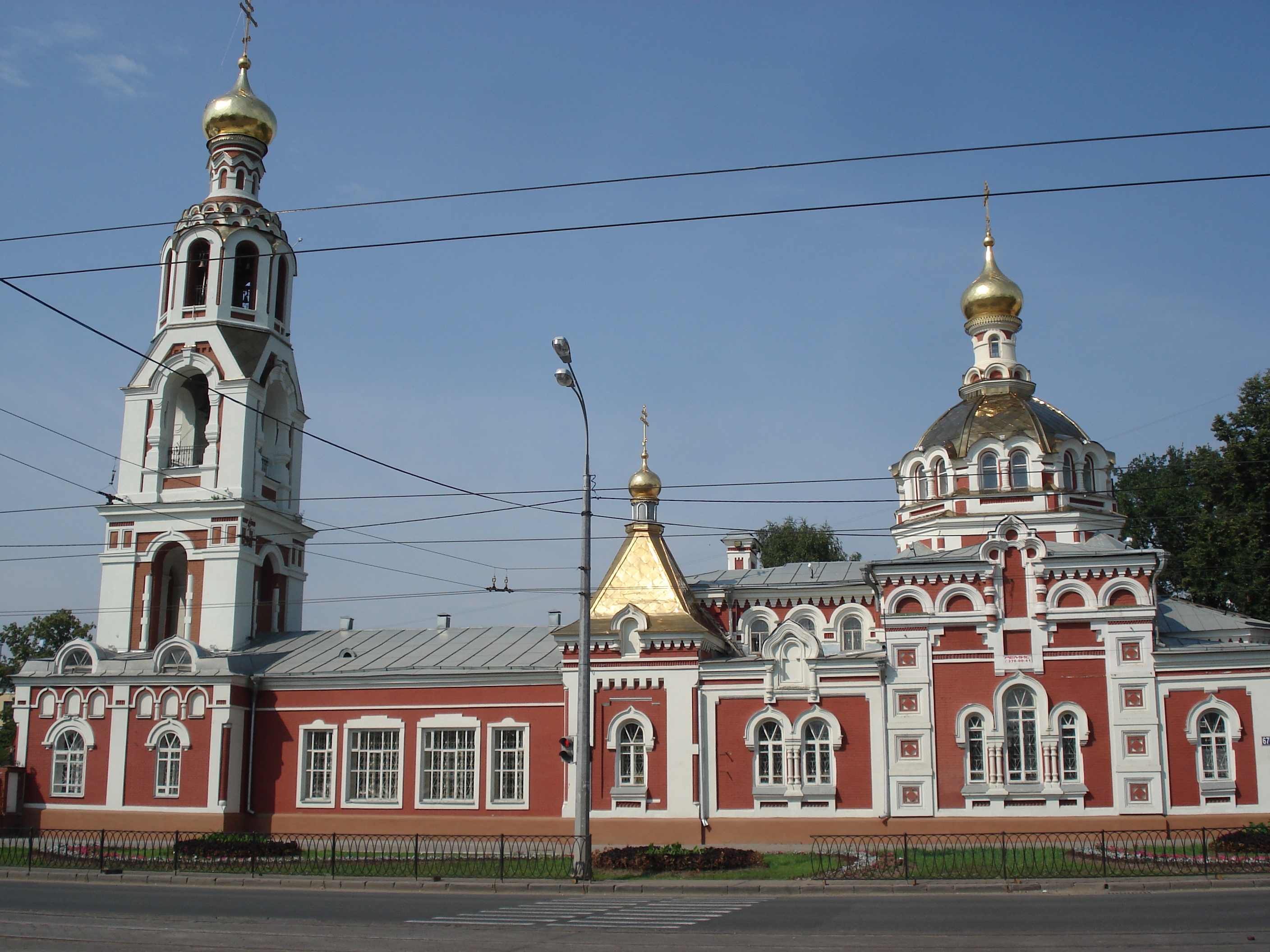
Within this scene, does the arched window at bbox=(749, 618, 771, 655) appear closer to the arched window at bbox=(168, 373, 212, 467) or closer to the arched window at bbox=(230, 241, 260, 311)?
the arched window at bbox=(168, 373, 212, 467)

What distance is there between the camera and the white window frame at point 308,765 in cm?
3344

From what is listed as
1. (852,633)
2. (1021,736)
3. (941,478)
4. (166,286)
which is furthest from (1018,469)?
(166,286)

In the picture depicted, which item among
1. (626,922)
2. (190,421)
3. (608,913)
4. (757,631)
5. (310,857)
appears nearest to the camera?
(626,922)

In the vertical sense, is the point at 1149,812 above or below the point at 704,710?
below

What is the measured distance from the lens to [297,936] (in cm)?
1393

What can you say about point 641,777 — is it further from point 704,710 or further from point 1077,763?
point 1077,763

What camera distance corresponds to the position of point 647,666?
31438 millimetres

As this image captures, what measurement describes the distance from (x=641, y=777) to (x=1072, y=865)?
12.6m

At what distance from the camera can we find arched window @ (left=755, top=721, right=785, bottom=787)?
30281 mm

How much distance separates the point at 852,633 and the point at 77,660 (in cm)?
2309

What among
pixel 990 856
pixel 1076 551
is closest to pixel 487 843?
pixel 990 856

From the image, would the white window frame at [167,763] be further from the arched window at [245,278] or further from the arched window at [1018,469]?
the arched window at [1018,469]

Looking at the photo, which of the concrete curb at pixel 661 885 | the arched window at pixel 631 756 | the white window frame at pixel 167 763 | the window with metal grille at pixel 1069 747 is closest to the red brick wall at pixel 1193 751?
the window with metal grille at pixel 1069 747

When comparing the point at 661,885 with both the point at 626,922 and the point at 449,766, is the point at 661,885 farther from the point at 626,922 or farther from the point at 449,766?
the point at 449,766
